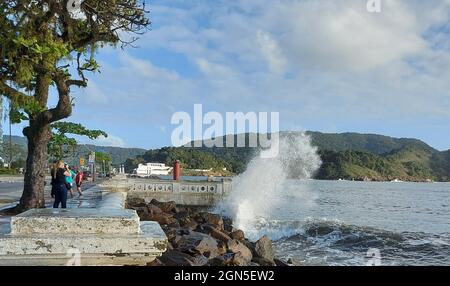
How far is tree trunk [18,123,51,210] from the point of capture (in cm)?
1307

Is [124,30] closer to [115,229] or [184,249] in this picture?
[184,249]

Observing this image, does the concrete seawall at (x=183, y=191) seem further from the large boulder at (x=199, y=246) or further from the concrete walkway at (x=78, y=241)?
the concrete walkway at (x=78, y=241)

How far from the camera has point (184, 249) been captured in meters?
10.1

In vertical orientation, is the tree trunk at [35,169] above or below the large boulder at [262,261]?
above

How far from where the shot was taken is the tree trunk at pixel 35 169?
13070 millimetres

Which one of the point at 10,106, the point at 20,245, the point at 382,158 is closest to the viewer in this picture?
the point at 20,245

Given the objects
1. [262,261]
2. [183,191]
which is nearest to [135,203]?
[183,191]

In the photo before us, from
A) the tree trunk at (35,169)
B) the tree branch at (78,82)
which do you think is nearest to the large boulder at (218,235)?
the tree trunk at (35,169)

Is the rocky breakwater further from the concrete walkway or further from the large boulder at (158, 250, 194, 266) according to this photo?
the concrete walkway

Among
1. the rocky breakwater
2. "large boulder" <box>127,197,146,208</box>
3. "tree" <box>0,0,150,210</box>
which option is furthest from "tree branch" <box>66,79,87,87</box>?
"large boulder" <box>127,197,146,208</box>

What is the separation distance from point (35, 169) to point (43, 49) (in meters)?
4.64

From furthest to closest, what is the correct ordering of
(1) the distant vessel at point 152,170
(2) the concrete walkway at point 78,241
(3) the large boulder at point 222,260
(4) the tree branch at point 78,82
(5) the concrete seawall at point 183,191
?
1. (1) the distant vessel at point 152,170
2. (5) the concrete seawall at point 183,191
3. (4) the tree branch at point 78,82
4. (3) the large boulder at point 222,260
5. (2) the concrete walkway at point 78,241

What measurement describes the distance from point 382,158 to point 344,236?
165882 millimetres
